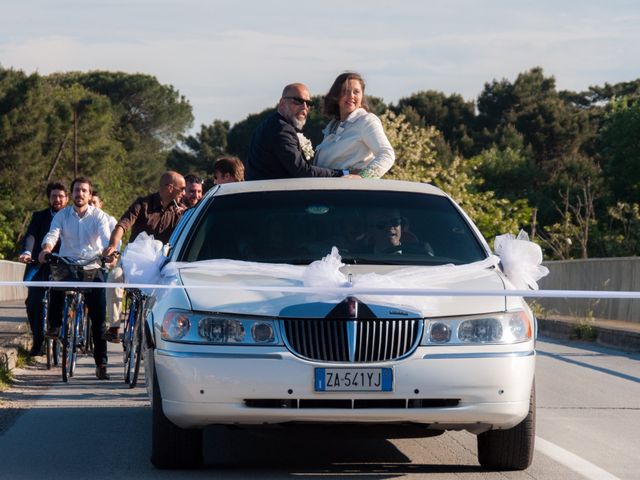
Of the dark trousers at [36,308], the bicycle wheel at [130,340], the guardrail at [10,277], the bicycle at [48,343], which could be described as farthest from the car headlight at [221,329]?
the guardrail at [10,277]

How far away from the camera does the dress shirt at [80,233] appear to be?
13.6 metres

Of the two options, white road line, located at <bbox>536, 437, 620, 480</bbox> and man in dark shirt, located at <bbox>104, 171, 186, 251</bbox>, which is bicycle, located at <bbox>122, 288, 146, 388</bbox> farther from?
white road line, located at <bbox>536, 437, 620, 480</bbox>

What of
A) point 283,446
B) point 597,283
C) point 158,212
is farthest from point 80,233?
point 597,283

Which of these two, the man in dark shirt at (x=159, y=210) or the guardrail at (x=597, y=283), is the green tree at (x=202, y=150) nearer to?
the guardrail at (x=597, y=283)

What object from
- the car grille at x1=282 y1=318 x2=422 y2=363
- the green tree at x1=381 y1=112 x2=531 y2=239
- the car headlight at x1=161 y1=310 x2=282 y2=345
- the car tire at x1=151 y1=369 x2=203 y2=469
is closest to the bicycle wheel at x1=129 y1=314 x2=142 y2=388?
the car tire at x1=151 y1=369 x2=203 y2=469

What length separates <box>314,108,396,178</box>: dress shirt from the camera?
10297 mm

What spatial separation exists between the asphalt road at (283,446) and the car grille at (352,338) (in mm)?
484

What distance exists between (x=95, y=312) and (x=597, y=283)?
1440 centimetres

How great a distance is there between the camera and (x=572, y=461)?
8180mm

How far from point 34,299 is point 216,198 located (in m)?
6.90

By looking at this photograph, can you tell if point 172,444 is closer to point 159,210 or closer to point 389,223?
point 389,223

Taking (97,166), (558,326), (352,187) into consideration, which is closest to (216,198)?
(352,187)

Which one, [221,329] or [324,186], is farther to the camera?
[324,186]

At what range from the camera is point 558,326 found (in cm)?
2427
